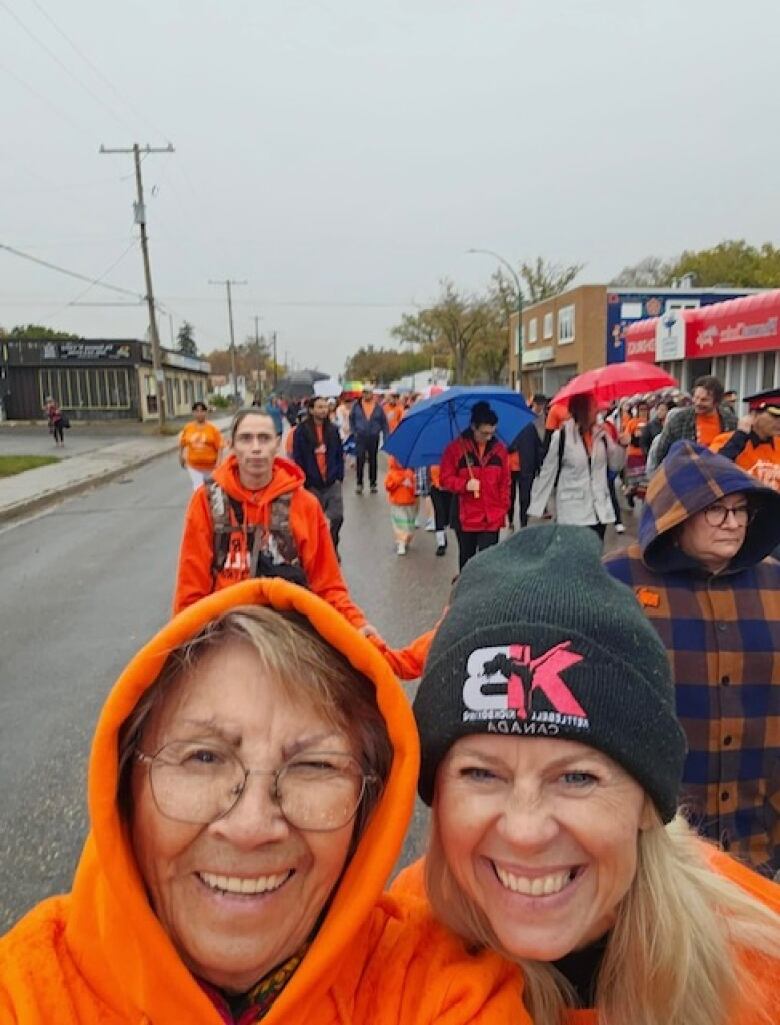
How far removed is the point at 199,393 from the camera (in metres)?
66.3

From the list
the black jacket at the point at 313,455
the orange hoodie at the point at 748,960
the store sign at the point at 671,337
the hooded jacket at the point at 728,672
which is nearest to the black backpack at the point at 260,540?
the hooded jacket at the point at 728,672

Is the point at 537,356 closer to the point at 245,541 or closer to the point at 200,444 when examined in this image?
the point at 200,444

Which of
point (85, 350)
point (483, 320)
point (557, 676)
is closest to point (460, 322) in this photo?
point (483, 320)

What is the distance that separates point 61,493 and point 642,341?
72.3 feet

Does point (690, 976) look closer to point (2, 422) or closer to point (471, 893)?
point (471, 893)

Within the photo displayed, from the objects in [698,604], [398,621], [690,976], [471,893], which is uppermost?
[698,604]

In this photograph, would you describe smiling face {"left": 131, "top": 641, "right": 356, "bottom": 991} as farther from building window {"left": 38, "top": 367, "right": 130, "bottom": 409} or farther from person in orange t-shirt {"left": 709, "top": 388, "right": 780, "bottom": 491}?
building window {"left": 38, "top": 367, "right": 130, "bottom": 409}

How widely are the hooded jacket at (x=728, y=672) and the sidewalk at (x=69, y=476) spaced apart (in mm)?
12866

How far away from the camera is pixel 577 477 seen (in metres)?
7.27

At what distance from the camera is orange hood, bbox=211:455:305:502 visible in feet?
12.7

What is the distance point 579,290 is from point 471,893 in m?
39.3

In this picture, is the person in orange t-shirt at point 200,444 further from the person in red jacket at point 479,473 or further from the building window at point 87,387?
the building window at point 87,387

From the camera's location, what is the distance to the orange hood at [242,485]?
12.7 feet

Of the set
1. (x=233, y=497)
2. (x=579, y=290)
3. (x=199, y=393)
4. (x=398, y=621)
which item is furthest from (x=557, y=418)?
(x=199, y=393)
